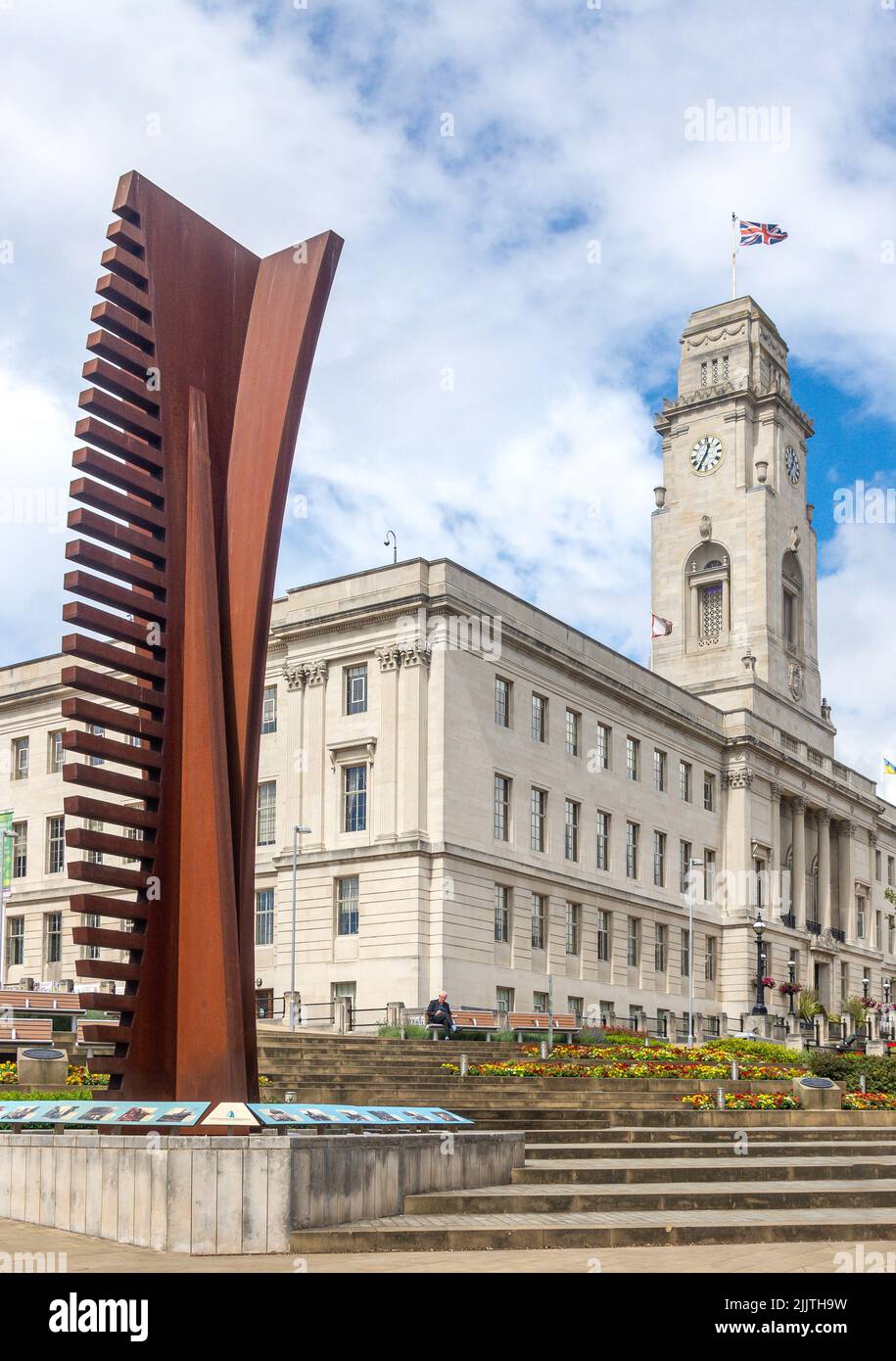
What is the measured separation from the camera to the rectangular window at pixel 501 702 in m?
51.1

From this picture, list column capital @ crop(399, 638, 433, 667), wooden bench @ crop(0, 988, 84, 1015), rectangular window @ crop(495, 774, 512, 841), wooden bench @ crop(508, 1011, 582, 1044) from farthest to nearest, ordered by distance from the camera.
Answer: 1. rectangular window @ crop(495, 774, 512, 841)
2. column capital @ crop(399, 638, 433, 667)
3. wooden bench @ crop(508, 1011, 582, 1044)
4. wooden bench @ crop(0, 988, 84, 1015)

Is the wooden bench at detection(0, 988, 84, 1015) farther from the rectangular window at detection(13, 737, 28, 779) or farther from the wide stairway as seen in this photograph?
the rectangular window at detection(13, 737, 28, 779)

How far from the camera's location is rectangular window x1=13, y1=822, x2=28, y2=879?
61344mm

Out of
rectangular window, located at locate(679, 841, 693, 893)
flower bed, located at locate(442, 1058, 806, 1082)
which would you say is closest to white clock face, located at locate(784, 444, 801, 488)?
rectangular window, located at locate(679, 841, 693, 893)

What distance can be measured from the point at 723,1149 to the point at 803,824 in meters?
55.2

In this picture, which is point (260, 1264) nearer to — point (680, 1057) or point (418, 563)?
point (680, 1057)

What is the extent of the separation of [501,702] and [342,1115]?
37885mm

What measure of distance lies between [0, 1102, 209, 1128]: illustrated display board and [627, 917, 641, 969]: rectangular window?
45215mm

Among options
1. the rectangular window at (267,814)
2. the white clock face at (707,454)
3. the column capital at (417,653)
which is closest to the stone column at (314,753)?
the rectangular window at (267,814)

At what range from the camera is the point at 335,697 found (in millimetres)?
51219

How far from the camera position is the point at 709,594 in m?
75.4

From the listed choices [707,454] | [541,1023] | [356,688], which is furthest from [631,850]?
[707,454]

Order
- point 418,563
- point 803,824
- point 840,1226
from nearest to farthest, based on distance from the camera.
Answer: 1. point 840,1226
2. point 418,563
3. point 803,824

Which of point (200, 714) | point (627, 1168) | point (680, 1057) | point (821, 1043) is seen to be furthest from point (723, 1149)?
point (821, 1043)
